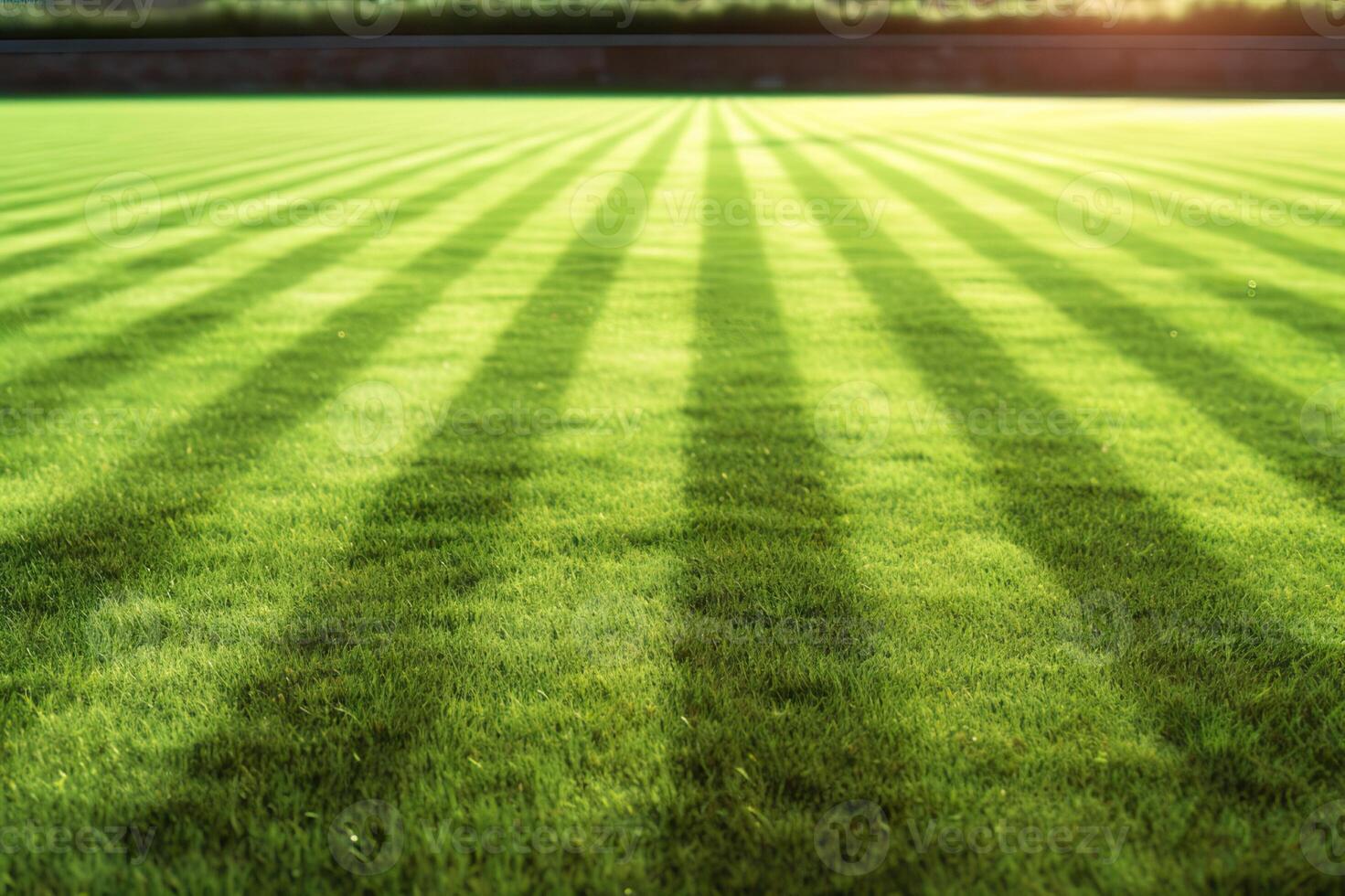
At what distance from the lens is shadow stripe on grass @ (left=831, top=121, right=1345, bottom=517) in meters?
4.27

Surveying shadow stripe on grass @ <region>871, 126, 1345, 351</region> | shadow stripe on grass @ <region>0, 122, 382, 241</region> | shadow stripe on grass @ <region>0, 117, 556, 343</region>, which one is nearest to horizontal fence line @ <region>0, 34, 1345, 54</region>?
shadow stripe on grass @ <region>0, 122, 382, 241</region>

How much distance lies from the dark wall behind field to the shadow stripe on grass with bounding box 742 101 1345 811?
101 feet

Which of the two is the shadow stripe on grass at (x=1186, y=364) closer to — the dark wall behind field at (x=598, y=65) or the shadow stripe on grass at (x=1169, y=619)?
the shadow stripe on grass at (x=1169, y=619)

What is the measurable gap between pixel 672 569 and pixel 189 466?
233 cm

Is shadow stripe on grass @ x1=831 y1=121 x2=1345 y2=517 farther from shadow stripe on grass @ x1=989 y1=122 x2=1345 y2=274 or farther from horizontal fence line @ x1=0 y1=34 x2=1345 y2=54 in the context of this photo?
horizontal fence line @ x1=0 y1=34 x2=1345 y2=54

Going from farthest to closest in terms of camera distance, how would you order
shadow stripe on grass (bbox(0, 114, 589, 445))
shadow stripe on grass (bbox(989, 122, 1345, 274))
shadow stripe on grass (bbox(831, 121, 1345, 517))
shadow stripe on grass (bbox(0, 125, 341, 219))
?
1. shadow stripe on grass (bbox(0, 125, 341, 219))
2. shadow stripe on grass (bbox(989, 122, 1345, 274))
3. shadow stripe on grass (bbox(0, 114, 589, 445))
4. shadow stripe on grass (bbox(831, 121, 1345, 517))

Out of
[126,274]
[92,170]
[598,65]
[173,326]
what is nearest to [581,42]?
[598,65]

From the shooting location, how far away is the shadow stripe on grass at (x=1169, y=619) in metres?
2.45

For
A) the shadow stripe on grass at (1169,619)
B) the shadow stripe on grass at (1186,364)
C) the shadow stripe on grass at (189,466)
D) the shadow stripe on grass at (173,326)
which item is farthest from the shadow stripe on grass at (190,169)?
the shadow stripe on grass at (1186,364)

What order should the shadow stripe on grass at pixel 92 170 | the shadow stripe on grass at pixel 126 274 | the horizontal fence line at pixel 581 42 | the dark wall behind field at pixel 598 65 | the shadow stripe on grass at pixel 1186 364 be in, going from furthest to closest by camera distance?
the dark wall behind field at pixel 598 65 < the horizontal fence line at pixel 581 42 < the shadow stripe on grass at pixel 92 170 < the shadow stripe on grass at pixel 126 274 < the shadow stripe on grass at pixel 1186 364

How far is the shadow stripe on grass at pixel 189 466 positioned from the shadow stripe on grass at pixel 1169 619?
323cm

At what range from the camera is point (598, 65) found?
33.1 metres

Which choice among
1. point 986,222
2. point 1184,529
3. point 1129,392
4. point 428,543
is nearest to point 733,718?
point 428,543


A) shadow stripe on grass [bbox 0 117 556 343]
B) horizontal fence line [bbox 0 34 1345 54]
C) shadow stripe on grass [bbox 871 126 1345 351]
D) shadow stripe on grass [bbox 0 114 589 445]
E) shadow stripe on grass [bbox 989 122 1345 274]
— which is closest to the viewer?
shadow stripe on grass [bbox 0 114 589 445]
